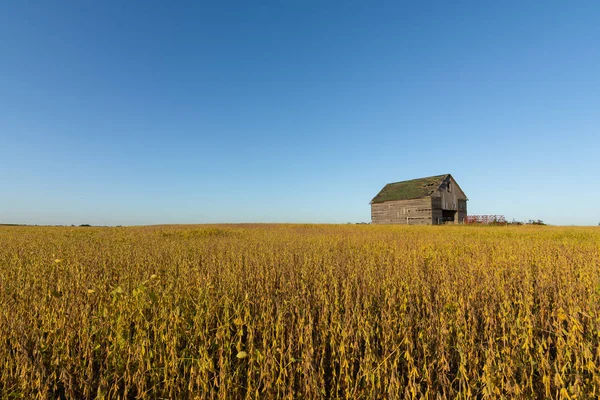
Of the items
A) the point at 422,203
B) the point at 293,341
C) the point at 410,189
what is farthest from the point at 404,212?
the point at 293,341

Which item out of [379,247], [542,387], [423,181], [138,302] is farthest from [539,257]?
[423,181]

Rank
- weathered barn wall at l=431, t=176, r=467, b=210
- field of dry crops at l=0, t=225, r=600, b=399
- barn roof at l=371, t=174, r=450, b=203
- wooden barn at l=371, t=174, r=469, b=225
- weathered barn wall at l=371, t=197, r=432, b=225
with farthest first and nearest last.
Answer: barn roof at l=371, t=174, r=450, b=203, weathered barn wall at l=431, t=176, r=467, b=210, wooden barn at l=371, t=174, r=469, b=225, weathered barn wall at l=371, t=197, r=432, b=225, field of dry crops at l=0, t=225, r=600, b=399

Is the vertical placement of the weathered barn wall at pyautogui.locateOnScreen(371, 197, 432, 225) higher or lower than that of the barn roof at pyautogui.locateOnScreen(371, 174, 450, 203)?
lower

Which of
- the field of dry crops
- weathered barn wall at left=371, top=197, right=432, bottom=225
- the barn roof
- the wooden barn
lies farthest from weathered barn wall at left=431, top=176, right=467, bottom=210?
the field of dry crops

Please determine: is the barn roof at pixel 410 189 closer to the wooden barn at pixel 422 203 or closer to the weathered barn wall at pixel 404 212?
the wooden barn at pixel 422 203

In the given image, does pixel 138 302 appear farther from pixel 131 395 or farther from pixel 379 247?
pixel 379 247

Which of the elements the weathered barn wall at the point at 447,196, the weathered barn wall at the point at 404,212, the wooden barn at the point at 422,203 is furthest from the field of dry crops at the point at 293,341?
the weathered barn wall at the point at 447,196

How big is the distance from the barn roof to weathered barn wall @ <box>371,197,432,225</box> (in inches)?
24.5

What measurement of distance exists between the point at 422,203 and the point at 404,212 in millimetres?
2727

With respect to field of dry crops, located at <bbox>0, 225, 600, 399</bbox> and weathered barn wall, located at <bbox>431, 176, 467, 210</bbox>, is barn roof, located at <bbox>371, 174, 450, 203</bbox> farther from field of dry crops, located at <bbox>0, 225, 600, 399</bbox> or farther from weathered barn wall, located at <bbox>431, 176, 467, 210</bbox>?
field of dry crops, located at <bbox>0, 225, 600, 399</bbox>

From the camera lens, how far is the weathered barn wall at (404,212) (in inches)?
1293

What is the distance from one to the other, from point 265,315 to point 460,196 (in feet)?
138

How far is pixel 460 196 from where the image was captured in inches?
1495

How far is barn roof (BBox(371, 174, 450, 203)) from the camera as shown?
33.9 metres
